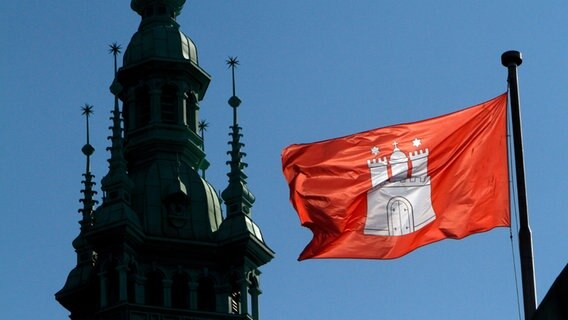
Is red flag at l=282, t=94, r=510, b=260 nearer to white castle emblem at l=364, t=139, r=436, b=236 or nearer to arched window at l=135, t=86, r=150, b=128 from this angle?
white castle emblem at l=364, t=139, r=436, b=236

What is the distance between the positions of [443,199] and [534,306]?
736 cm

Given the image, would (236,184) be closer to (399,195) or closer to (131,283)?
(131,283)

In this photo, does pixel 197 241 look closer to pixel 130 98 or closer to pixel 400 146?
pixel 130 98

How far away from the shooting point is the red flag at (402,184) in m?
42.9

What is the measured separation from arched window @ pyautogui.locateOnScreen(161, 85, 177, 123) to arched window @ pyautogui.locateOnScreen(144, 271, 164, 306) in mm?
8129

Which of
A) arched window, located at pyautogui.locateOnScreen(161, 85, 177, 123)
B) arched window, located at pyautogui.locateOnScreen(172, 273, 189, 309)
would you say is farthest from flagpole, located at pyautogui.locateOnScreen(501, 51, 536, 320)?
arched window, located at pyautogui.locateOnScreen(161, 85, 177, 123)

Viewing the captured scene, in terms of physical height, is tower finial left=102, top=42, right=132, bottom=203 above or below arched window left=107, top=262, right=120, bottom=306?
above

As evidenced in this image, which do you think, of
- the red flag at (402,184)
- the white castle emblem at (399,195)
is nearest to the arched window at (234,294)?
the red flag at (402,184)

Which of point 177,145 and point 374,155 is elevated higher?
point 177,145

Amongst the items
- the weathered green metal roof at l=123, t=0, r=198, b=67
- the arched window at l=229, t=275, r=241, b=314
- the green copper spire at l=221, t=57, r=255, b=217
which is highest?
the weathered green metal roof at l=123, t=0, r=198, b=67

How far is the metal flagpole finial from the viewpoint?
132ft

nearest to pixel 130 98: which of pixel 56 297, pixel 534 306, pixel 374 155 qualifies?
pixel 56 297

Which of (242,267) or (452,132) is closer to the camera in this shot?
(452,132)

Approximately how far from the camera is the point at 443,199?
43.6 meters
